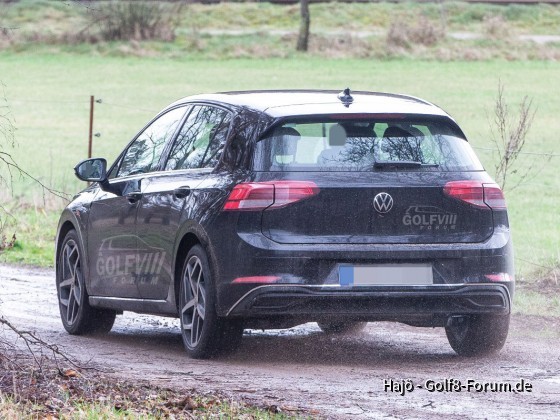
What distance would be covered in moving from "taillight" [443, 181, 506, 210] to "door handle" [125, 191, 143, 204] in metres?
2.27

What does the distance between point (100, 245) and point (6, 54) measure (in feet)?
172

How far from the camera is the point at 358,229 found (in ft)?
28.1

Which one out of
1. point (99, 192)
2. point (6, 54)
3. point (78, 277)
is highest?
point (99, 192)

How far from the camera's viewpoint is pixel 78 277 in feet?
35.6

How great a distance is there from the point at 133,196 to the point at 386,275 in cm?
219

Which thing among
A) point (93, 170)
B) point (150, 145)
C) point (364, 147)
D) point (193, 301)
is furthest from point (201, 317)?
point (93, 170)

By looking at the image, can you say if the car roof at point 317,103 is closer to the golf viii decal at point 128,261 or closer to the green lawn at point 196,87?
the golf viii decal at point 128,261

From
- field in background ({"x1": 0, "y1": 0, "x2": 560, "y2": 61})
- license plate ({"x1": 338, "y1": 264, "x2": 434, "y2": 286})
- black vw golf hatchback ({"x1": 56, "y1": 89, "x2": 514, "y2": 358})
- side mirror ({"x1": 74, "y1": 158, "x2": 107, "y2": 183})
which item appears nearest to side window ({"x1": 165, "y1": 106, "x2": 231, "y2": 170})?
black vw golf hatchback ({"x1": 56, "y1": 89, "x2": 514, "y2": 358})

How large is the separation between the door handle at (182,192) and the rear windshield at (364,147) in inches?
26.9

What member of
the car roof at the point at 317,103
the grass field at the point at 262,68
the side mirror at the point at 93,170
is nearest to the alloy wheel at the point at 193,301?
the car roof at the point at 317,103

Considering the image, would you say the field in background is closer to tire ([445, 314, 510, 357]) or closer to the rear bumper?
tire ([445, 314, 510, 357])

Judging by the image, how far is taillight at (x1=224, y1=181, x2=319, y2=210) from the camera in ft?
27.8

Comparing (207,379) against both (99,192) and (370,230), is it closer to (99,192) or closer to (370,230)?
(370,230)

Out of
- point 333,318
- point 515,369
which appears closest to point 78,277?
point 333,318
